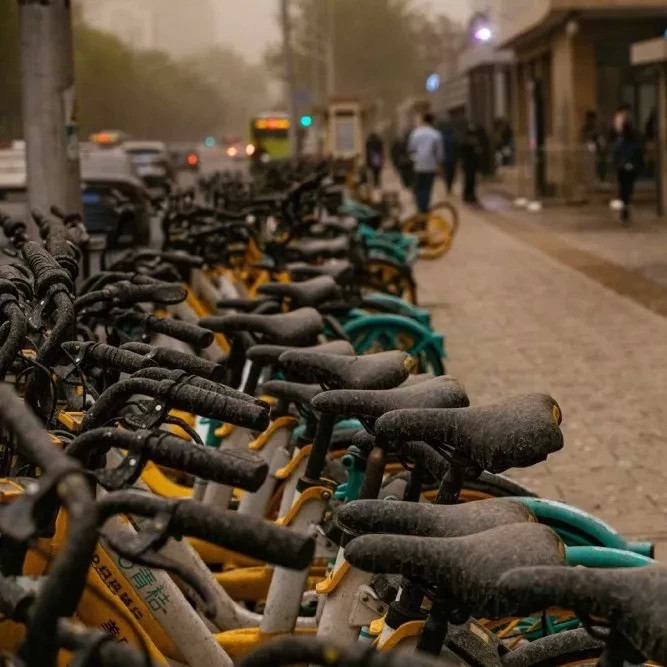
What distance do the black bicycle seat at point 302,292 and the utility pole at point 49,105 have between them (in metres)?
2.25

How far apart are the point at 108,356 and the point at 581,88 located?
24.8m

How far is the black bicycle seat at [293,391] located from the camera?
12.4 feet

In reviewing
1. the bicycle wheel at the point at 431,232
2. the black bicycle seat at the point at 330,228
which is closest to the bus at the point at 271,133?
the bicycle wheel at the point at 431,232

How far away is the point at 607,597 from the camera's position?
187 cm

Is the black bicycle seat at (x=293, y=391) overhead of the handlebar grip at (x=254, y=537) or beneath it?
beneath

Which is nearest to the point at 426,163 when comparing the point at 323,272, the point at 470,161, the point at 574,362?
the point at 470,161

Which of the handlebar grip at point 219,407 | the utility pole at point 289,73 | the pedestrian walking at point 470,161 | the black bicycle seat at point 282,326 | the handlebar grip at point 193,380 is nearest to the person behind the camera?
the handlebar grip at point 219,407

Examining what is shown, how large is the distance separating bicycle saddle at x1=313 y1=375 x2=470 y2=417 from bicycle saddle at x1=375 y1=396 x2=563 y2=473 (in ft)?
0.84

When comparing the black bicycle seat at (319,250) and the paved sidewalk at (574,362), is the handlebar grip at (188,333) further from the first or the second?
the black bicycle seat at (319,250)

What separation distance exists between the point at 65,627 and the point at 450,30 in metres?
73.0

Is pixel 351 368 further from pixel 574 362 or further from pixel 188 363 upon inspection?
pixel 574 362

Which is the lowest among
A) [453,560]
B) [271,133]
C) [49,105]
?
[453,560]

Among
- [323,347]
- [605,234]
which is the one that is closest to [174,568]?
[323,347]

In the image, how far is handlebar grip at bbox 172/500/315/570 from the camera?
65.7 inches
